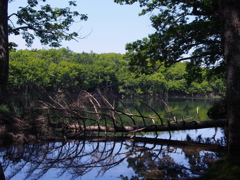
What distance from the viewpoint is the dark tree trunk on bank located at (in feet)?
15.7

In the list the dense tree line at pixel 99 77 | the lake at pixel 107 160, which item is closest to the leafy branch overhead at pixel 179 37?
the lake at pixel 107 160

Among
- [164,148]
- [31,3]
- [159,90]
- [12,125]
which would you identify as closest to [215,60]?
[164,148]

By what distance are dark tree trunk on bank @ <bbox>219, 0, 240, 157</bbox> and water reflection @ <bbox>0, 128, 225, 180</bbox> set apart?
1166 millimetres

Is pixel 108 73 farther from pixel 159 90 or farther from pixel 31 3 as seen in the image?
pixel 31 3

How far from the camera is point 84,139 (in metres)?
10.3

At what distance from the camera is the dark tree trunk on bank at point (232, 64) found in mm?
4785

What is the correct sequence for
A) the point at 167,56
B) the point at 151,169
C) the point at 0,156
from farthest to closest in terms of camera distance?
the point at 167,56
the point at 0,156
the point at 151,169

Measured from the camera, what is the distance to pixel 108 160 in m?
7.20

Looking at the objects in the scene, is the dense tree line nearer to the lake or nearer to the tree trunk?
the tree trunk

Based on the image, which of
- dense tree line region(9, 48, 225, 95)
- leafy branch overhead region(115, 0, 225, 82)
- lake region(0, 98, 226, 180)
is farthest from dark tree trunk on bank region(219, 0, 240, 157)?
dense tree line region(9, 48, 225, 95)

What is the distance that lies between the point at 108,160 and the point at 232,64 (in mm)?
3941

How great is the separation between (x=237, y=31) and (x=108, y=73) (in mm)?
97959

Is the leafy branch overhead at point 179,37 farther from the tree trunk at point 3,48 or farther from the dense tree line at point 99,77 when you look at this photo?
the dense tree line at point 99,77

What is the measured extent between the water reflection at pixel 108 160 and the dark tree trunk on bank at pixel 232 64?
117cm
